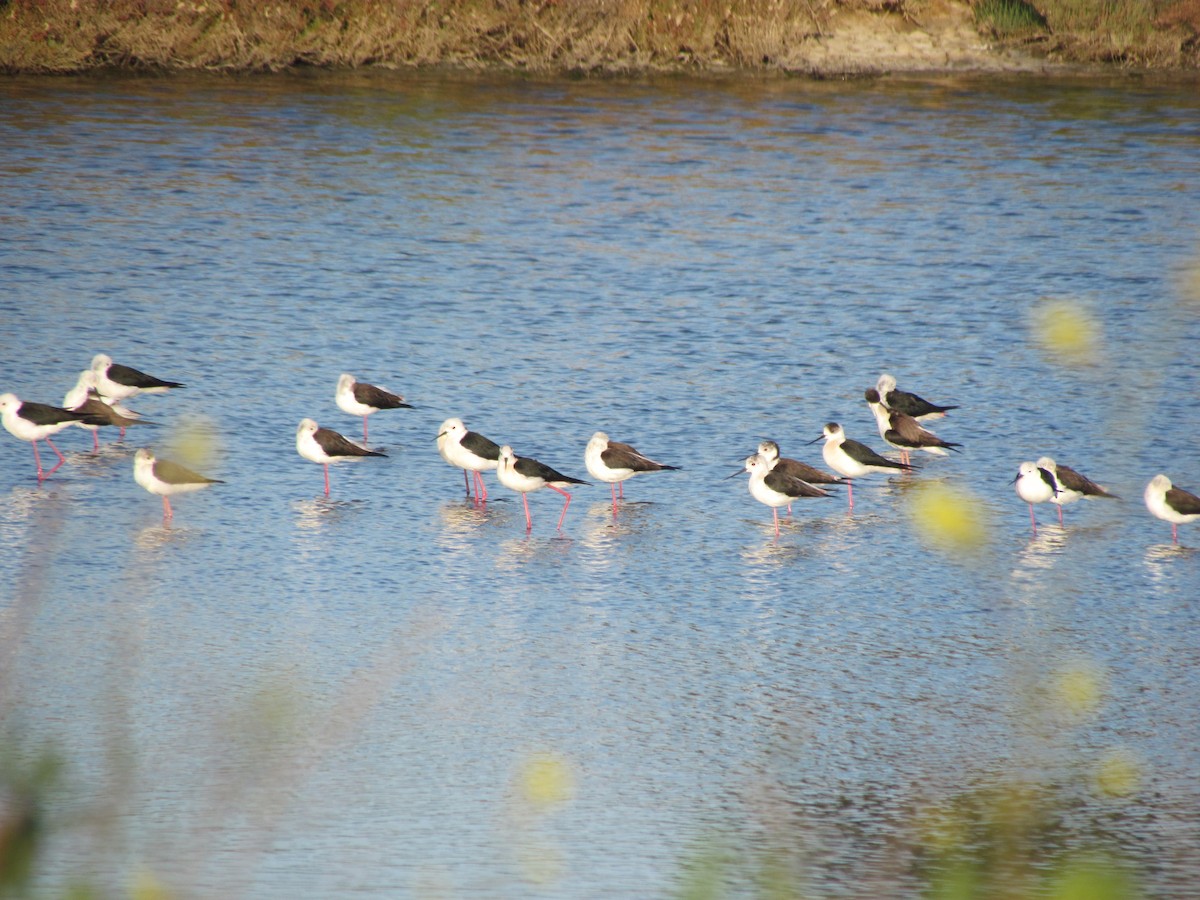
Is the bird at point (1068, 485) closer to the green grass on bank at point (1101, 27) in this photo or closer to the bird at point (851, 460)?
the bird at point (851, 460)

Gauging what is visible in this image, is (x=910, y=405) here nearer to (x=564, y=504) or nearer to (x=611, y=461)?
(x=611, y=461)

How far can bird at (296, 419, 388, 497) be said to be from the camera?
38.1ft

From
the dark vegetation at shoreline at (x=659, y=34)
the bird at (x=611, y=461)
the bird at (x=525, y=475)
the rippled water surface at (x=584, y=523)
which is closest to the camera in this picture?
the rippled water surface at (x=584, y=523)

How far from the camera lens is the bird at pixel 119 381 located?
13.3m

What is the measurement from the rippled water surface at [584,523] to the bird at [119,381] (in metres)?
0.26

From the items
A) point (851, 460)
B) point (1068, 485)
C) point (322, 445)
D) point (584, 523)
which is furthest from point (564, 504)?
point (1068, 485)

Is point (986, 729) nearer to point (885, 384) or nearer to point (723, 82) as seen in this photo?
point (885, 384)

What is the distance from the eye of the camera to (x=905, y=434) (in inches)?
493

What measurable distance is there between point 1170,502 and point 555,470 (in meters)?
4.04

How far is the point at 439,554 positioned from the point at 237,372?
4703 millimetres

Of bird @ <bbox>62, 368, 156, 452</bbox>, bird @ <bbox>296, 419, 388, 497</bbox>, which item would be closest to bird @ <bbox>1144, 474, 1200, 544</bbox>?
bird @ <bbox>296, 419, 388, 497</bbox>

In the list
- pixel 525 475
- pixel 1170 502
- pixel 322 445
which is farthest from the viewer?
pixel 322 445

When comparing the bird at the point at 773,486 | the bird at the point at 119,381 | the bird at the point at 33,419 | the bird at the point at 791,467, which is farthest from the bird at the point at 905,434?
the bird at the point at 33,419

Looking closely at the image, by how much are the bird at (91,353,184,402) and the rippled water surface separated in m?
0.26
